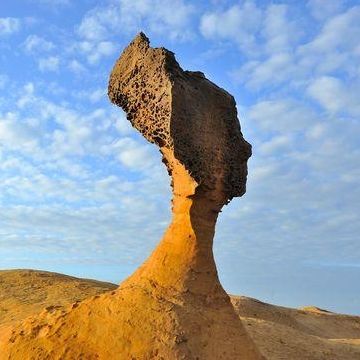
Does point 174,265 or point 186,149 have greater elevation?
point 186,149

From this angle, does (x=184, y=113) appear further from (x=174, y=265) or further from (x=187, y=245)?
(x=174, y=265)

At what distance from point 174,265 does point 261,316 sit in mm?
11467

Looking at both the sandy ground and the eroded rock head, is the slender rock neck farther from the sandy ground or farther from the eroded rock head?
the sandy ground

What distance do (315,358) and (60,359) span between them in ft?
18.3

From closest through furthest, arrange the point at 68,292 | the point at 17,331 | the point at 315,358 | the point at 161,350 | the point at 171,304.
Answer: the point at 161,350 → the point at 171,304 → the point at 17,331 → the point at 315,358 → the point at 68,292

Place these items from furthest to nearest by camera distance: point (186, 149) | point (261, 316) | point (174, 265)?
point (261, 316) < point (174, 265) < point (186, 149)

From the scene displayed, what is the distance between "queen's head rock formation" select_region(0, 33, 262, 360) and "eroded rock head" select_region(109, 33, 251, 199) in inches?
0.5

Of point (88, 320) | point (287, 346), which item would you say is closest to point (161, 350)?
point (88, 320)

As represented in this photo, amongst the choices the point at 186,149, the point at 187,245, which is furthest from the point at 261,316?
the point at 186,149

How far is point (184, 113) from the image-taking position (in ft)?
21.2

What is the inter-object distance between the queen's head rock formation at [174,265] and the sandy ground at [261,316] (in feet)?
2.87

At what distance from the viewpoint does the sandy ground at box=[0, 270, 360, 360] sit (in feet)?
33.7

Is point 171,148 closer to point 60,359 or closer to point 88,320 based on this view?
point 88,320

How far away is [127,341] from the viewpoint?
5875 mm
